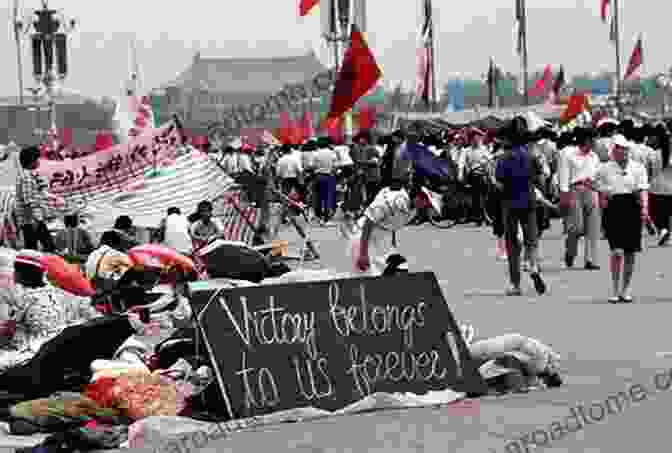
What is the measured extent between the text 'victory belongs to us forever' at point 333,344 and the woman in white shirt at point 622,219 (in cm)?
513

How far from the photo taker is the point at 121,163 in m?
20.0

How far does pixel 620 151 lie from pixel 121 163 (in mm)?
6957

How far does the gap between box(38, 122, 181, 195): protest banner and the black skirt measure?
685cm

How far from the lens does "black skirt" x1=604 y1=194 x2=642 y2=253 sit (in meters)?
14.9

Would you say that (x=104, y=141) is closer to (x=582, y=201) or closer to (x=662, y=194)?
(x=662, y=194)

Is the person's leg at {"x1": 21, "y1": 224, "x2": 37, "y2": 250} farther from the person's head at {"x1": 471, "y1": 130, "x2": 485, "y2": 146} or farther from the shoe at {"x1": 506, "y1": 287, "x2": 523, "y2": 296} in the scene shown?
the person's head at {"x1": 471, "y1": 130, "x2": 485, "y2": 146}

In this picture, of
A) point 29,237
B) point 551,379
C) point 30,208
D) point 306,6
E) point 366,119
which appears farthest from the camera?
point 366,119

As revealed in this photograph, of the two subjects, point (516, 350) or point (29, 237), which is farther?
point (29, 237)

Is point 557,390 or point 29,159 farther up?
point 29,159

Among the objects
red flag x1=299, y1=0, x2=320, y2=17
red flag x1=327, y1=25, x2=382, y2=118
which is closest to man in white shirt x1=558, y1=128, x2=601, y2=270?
red flag x1=327, y1=25, x2=382, y2=118

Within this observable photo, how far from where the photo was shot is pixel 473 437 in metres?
8.72

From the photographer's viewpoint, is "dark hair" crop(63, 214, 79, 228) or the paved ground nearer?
the paved ground

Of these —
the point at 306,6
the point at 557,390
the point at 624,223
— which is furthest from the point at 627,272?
the point at 306,6

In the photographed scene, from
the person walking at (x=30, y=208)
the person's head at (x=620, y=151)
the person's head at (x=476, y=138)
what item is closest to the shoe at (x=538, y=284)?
the person's head at (x=620, y=151)
